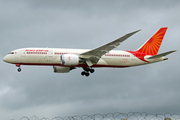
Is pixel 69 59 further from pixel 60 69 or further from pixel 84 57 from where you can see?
pixel 60 69

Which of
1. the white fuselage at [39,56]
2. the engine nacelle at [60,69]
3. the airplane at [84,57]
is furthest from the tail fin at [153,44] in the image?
the engine nacelle at [60,69]

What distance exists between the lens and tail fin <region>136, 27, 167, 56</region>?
190ft

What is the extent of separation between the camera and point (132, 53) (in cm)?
5616

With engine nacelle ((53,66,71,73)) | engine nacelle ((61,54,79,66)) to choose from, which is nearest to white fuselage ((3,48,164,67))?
engine nacelle ((61,54,79,66))

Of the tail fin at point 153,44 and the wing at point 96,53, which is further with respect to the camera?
the tail fin at point 153,44

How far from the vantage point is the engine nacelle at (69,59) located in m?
49.3

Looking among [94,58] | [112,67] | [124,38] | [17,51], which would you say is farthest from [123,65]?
[17,51]

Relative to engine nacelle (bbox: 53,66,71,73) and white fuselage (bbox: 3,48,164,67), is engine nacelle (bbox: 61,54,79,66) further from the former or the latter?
engine nacelle (bbox: 53,66,71,73)

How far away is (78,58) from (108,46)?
18.4 ft

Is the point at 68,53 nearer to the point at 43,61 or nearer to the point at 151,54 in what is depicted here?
the point at 43,61

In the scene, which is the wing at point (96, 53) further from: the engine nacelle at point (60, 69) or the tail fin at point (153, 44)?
the tail fin at point (153, 44)

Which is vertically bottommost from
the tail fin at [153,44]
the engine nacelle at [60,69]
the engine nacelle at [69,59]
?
the engine nacelle at [60,69]

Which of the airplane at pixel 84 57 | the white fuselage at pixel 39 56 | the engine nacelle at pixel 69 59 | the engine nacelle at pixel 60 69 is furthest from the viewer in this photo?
the engine nacelle at pixel 60 69

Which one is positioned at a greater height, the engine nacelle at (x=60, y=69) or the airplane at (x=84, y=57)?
the airplane at (x=84, y=57)
